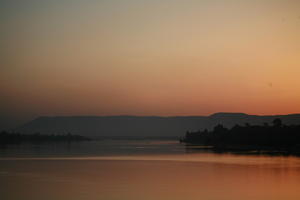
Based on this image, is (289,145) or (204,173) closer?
(204,173)

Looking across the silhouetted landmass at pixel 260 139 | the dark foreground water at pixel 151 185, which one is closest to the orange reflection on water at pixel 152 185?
the dark foreground water at pixel 151 185

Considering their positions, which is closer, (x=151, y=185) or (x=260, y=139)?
(x=151, y=185)

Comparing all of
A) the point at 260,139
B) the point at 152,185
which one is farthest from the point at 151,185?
the point at 260,139

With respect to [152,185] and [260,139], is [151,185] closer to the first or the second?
[152,185]

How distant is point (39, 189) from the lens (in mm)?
20281

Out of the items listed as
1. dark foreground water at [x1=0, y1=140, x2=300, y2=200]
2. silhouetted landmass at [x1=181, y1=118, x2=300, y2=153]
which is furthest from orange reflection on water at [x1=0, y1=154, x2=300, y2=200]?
silhouetted landmass at [x1=181, y1=118, x2=300, y2=153]

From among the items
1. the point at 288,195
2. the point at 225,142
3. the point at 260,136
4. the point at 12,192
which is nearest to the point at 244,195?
the point at 288,195

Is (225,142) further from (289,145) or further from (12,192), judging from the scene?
(12,192)

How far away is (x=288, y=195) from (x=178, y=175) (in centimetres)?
883

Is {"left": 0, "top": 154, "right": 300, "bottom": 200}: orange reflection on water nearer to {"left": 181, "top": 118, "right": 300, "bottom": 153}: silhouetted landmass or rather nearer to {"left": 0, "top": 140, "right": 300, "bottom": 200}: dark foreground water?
{"left": 0, "top": 140, "right": 300, "bottom": 200}: dark foreground water

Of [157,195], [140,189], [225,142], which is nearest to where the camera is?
[157,195]

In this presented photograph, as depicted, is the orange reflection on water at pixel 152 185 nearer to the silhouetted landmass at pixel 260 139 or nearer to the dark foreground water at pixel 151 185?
the dark foreground water at pixel 151 185

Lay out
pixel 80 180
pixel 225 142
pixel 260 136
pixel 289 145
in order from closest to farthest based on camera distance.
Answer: pixel 80 180 → pixel 289 145 → pixel 260 136 → pixel 225 142

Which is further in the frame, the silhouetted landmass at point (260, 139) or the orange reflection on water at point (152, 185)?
the silhouetted landmass at point (260, 139)
